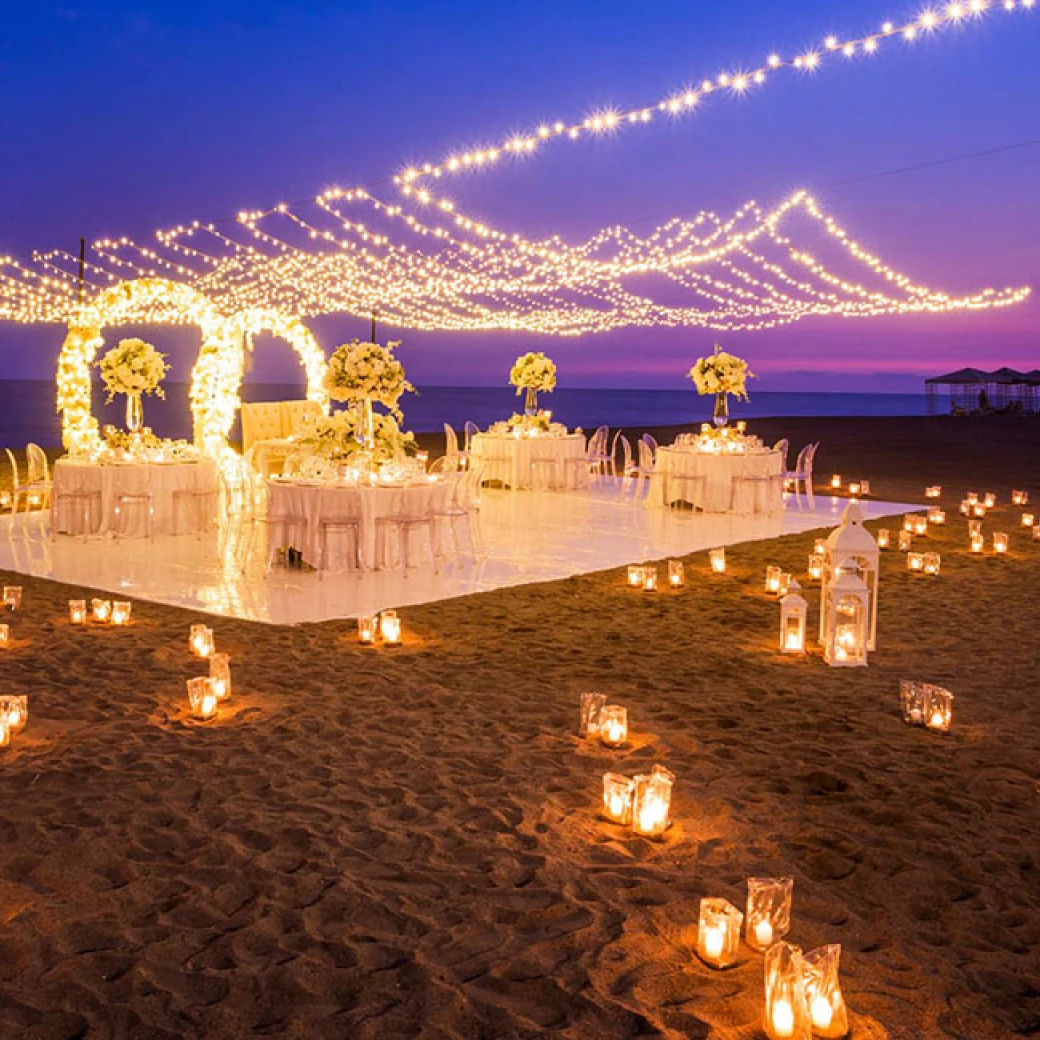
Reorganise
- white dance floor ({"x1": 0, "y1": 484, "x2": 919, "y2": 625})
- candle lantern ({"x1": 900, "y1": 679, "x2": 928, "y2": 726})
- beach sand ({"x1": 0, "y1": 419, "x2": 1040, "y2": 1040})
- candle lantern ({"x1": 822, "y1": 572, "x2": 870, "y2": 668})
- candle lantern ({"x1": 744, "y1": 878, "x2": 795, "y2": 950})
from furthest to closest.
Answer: white dance floor ({"x1": 0, "y1": 484, "x2": 919, "y2": 625}), candle lantern ({"x1": 822, "y1": 572, "x2": 870, "y2": 668}), candle lantern ({"x1": 900, "y1": 679, "x2": 928, "y2": 726}), candle lantern ({"x1": 744, "y1": 878, "x2": 795, "y2": 950}), beach sand ({"x1": 0, "y1": 419, "x2": 1040, "y2": 1040})

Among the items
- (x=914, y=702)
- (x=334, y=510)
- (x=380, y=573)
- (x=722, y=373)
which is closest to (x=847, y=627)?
(x=914, y=702)

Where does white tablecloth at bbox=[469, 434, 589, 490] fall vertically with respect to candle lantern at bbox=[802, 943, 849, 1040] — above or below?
above

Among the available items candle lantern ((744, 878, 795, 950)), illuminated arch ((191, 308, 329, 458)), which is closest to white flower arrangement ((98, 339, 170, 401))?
illuminated arch ((191, 308, 329, 458))

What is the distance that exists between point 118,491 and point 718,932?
810cm

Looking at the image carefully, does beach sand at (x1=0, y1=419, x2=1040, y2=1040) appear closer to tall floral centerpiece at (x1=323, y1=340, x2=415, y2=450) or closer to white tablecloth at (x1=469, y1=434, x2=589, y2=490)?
tall floral centerpiece at (x1=323, y1=340, x2=415, y2=450)

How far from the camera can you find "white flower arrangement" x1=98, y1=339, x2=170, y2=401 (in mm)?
10172

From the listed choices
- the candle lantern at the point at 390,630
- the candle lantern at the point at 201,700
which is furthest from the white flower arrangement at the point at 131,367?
the candle lantern at the point at 201,700

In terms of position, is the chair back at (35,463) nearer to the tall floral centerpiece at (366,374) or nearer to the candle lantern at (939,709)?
the tall floral centerpiece at (366,374)

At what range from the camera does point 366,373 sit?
833 cm

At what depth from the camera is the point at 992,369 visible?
38.3 meters

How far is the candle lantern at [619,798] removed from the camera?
355cm

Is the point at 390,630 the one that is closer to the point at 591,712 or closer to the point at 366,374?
the point at 591,712

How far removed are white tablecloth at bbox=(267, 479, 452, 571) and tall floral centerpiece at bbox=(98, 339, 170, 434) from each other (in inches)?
108

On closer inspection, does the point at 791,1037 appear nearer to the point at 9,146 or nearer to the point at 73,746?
the point at 73,746
